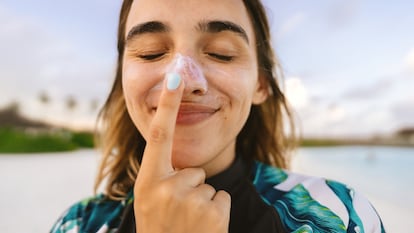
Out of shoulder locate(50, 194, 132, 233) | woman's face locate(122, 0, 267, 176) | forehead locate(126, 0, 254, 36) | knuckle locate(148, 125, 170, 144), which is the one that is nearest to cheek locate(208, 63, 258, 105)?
woman's face locate(122, 0, 267, 176)

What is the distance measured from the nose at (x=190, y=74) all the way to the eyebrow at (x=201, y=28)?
0.09m

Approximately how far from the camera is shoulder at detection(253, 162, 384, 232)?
2.69 ft

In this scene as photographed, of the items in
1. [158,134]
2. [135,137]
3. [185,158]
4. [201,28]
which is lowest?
[135,137]

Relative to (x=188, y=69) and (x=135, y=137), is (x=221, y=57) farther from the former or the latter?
(x=135, y=137)

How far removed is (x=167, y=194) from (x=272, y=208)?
365 millimetres

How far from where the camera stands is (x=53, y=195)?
3555 mm

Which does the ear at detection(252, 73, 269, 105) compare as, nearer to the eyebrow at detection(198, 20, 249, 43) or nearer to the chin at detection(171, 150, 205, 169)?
the eyebrow at detection(198, 20, 249, 43)

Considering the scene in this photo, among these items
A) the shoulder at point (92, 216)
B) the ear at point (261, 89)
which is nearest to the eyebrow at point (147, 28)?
the ear at point (261, 89)

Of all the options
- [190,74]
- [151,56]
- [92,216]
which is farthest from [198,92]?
[92,216]

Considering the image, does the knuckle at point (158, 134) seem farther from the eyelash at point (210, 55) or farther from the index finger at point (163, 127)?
the eyelash at point (210, 55)

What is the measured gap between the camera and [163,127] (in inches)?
21.2

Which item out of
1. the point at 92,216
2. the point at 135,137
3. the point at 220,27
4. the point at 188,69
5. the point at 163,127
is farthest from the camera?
the point at 135,137

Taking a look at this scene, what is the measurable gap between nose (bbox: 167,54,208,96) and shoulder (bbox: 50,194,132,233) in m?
0.47

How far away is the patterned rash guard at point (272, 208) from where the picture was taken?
819 millimetres
